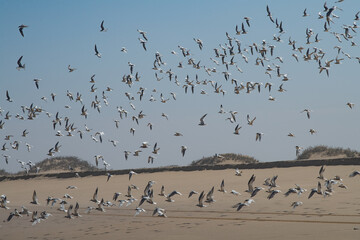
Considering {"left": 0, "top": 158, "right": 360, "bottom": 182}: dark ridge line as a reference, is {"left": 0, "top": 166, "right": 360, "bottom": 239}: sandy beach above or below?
below

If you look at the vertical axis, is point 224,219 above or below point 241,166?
below

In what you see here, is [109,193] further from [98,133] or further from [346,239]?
[346,239]

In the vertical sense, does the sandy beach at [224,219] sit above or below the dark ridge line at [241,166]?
below

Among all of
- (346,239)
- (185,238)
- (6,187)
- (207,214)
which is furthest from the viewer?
(6,187)

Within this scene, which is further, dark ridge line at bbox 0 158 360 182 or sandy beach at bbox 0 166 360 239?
dark ridge line at bbox 0 158 360 182

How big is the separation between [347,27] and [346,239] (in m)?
24.4

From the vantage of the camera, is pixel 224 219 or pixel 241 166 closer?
Result: pixel 224 219

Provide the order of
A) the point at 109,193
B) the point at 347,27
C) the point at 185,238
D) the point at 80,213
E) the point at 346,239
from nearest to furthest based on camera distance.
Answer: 1. the point at 346,239
2. the point at 185,238
3. the point at 80,213
4. the point at 109,193
5. the point at 347,27

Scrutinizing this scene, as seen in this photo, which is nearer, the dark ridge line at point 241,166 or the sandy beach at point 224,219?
the sandy beach at point 224,219

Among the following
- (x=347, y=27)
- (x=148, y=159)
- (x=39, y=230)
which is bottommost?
(x=39, y=230)

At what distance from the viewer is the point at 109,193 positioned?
30.7 metres

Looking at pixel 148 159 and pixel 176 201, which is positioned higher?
pixel 148 159

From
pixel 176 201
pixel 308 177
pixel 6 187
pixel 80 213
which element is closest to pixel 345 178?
pixel 308 177

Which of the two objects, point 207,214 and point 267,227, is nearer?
point 267,227
